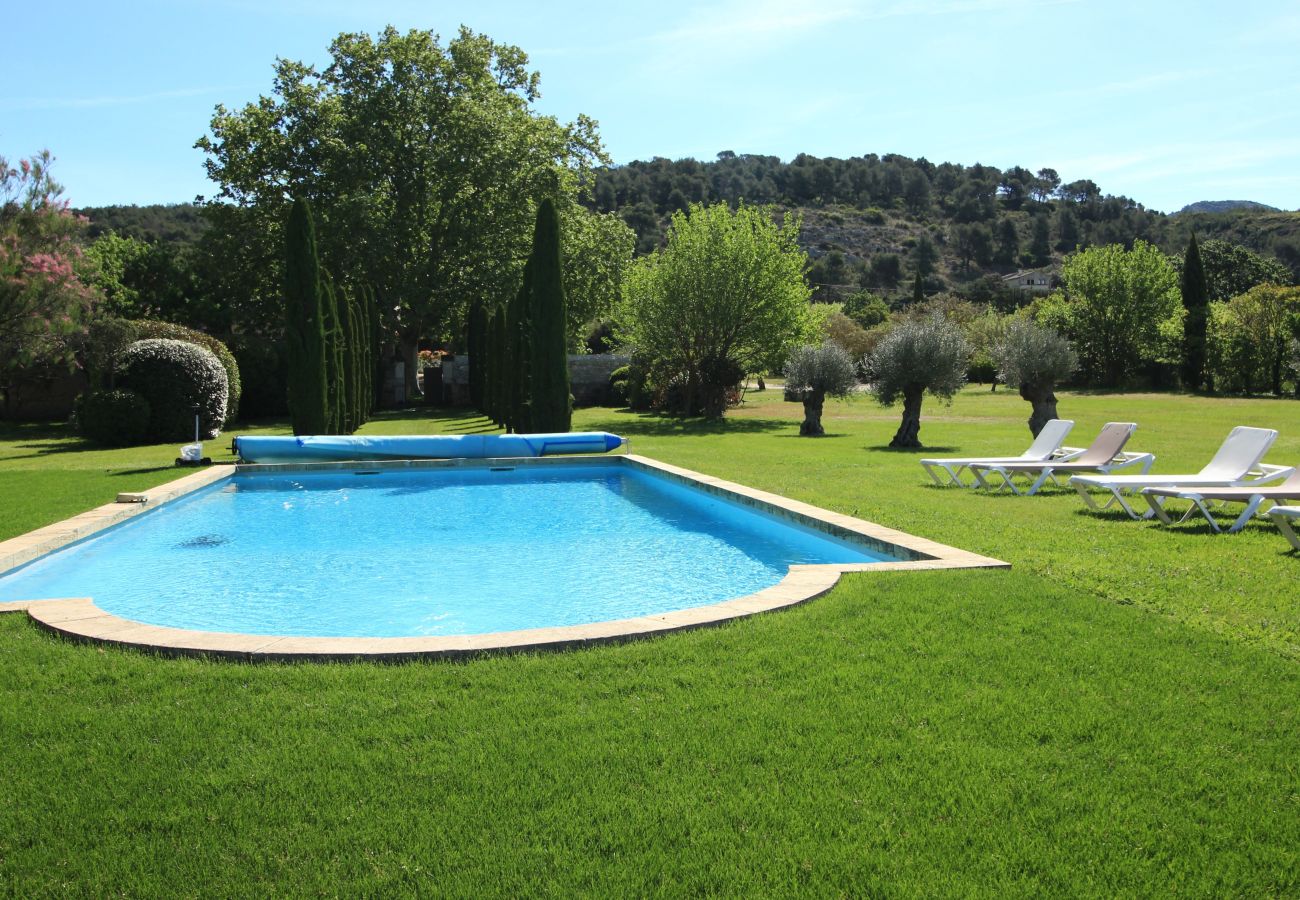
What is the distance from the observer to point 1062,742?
3.45m

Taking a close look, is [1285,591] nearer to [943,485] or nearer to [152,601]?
[943,485]

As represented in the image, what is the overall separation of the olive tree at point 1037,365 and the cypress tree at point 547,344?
862 cm

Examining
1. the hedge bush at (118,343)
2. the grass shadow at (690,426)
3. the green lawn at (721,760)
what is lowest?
the green lawn at (721,760)

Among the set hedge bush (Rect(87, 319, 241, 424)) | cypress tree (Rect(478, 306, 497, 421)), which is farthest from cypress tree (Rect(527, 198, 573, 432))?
hedge bush (Rect(87, 319, 241, 424))

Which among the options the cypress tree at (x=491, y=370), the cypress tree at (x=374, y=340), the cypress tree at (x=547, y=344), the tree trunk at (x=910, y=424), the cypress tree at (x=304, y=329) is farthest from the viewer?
the cypress tree at (x=374, y=340)

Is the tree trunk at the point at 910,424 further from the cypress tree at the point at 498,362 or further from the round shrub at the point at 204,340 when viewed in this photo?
the round shrub at the point at 204,340

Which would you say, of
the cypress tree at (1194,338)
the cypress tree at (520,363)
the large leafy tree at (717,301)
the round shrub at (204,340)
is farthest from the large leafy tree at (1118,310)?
the round shrub at (204,340)

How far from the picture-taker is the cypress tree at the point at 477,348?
104 ft

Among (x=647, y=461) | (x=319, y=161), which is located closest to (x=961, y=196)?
(x=319, y=161)

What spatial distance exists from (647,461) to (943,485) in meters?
A: 4.69

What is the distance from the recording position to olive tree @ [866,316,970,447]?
17578 mm

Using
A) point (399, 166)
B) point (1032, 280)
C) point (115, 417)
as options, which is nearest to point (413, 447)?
point (115, 417)

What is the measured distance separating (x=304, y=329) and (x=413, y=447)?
3790mm

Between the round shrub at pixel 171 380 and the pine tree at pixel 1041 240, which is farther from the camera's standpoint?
the pine tree at pixel 1041 240
